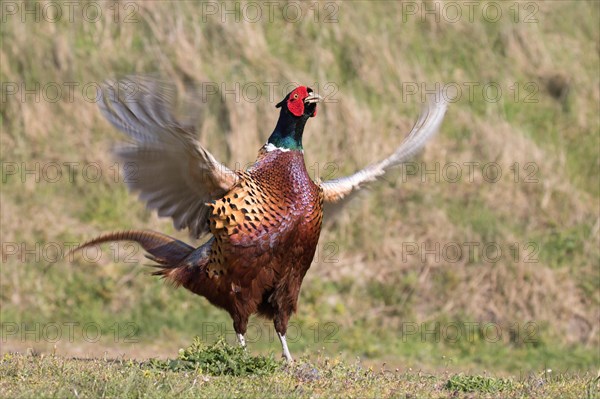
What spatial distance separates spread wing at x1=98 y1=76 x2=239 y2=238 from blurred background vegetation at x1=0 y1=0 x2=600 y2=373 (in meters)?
2.88

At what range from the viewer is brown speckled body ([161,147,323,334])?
6824 mm

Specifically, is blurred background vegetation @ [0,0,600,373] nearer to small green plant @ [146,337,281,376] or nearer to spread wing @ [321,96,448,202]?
spread wing @ [321,96,448,202]

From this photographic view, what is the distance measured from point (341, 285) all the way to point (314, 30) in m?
4.49

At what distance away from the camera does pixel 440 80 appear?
14.4 metres

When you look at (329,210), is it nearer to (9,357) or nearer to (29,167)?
(9,357)

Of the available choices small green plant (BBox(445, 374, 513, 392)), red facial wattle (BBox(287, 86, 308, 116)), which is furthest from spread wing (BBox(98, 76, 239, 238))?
small green plant (BBox(445, 374, 513, 392))

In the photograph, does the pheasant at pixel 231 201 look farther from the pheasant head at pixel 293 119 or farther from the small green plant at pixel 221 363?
the small green plant at pixel 221 363

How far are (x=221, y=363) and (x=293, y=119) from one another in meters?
Result: 2.02

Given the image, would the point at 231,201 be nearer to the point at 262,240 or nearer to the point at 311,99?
the point at 262,240

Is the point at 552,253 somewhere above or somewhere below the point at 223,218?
below

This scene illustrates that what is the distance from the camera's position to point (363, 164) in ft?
42.6

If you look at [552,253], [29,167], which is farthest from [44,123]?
[552,253]

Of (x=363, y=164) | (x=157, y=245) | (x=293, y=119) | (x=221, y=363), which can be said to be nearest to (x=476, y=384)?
(x=221, y=363)

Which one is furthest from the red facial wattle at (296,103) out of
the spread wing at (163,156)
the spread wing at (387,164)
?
the spread wing at (387,164)
